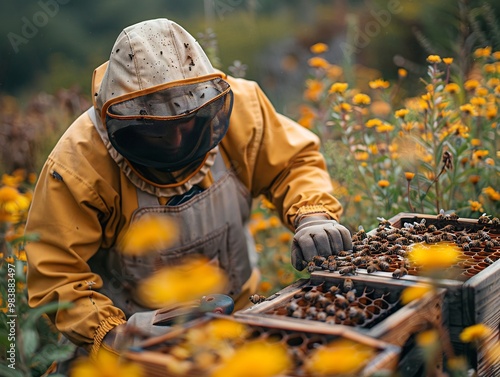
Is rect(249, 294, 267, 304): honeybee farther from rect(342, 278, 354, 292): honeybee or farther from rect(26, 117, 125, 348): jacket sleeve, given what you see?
rect(26, 117, 125, 348): jacket sleeve

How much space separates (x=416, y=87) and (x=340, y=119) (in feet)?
8.93

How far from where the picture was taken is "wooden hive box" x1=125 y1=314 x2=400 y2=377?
136cm

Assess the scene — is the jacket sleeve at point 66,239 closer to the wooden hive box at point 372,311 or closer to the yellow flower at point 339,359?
the wooden hive box at point 372,311

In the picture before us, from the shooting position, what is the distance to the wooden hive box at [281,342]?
1356 mm

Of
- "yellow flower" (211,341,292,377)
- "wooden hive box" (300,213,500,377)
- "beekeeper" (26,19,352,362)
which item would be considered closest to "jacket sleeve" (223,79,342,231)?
"beekeeper" (26,19,352,362)

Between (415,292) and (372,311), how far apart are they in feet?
0.52

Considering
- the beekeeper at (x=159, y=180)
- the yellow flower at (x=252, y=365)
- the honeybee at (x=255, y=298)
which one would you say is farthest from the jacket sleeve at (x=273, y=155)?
the yellow flower at (x=252, y=365)

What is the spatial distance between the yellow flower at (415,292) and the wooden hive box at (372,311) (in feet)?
0.06

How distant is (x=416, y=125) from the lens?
10.9ft

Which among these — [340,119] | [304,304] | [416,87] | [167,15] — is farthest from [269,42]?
[304,304]

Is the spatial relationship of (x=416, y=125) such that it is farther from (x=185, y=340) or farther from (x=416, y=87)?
(x=416, y=87)

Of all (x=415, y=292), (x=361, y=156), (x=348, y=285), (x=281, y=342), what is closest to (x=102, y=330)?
(x=348, y=285)

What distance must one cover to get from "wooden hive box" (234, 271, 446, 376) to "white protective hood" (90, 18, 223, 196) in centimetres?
86

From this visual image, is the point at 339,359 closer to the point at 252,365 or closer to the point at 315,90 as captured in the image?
the point at 252,365
